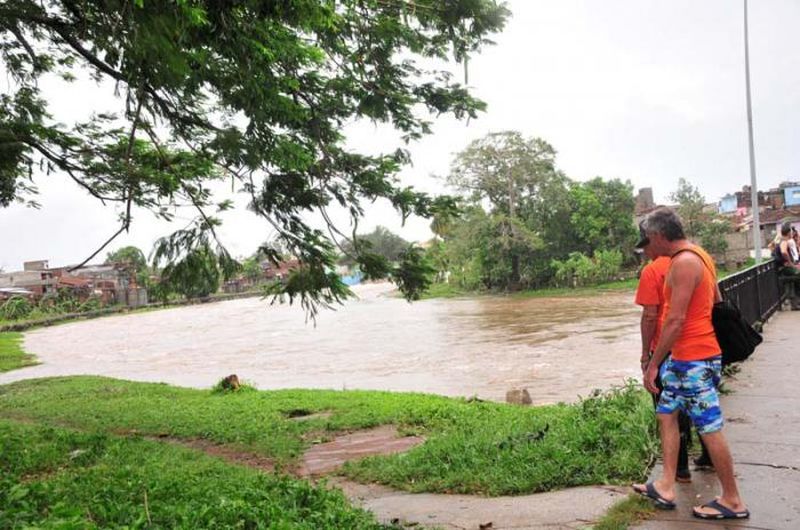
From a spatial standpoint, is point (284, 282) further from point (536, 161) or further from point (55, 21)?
point (536, 161)

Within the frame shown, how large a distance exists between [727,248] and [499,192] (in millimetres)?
16316

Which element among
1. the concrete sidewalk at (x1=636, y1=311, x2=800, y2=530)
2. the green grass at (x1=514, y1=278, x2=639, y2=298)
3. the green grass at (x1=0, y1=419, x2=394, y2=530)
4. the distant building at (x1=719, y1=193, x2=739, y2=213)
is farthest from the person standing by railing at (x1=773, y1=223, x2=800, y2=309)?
the distant building at (x1=719, y1=193, x2=739, y2=213)

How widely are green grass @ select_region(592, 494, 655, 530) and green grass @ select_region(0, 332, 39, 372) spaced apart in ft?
87.2

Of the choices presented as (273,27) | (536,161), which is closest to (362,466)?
(273,27)

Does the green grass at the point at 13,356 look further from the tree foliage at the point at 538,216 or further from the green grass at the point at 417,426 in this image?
the tree foliage at the point at 538,216

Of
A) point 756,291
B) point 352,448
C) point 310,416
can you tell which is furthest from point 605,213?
Answer: point 352,448

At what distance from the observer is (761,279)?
34.0 feet

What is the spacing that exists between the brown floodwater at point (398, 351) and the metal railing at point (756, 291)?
3566mm

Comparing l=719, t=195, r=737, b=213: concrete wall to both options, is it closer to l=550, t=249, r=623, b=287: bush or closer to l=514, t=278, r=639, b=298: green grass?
l=514, t=278, r=639, b=298: green grass

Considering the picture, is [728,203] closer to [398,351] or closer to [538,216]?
[538,216]

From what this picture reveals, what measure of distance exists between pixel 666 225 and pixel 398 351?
772 inches

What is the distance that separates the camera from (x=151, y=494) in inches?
176

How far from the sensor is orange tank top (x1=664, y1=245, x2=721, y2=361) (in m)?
3.51

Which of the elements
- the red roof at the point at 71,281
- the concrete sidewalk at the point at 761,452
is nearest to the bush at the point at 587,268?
the concrete sidewalk at the point at 761,452
